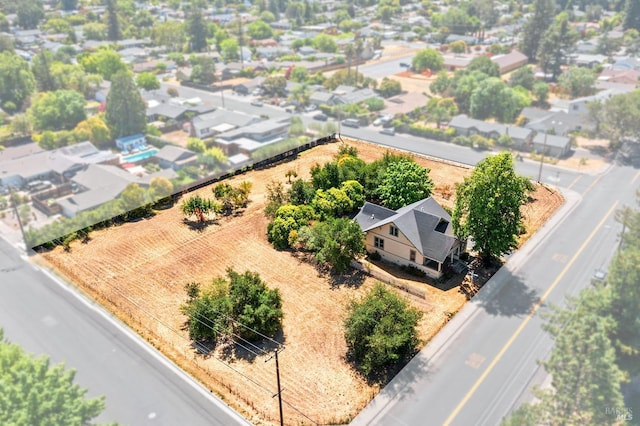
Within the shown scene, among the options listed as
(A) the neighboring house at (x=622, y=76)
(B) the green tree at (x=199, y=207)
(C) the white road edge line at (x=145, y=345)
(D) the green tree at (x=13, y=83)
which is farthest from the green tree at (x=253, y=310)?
(A) the neighboring house at (x=622, y=76)

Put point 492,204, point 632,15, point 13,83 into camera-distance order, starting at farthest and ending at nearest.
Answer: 1. point 632,15
2. point 492,204
3. point 13,83

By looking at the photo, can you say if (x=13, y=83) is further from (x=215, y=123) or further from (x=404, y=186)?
(x=404, y=186)

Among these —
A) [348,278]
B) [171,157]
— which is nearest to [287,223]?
[348,278]

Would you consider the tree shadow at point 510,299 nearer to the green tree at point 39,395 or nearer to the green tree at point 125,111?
the green tree at point 39,395

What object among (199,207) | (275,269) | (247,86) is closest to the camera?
(275,269)

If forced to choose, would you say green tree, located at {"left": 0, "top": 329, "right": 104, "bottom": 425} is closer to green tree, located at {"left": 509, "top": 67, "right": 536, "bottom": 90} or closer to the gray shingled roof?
the gray shingled roof

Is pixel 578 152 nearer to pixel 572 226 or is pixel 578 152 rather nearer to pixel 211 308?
pixel 572 226
